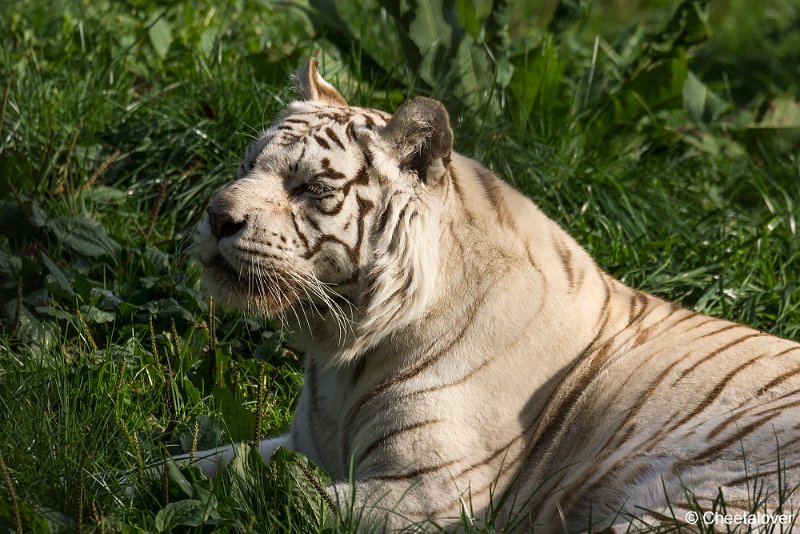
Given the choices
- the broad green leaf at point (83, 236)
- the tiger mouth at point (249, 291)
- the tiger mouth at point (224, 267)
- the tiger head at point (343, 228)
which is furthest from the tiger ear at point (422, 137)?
the broad green leaf at point (83, 236)

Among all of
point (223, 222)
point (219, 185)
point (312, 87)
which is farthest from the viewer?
point (219, 185)

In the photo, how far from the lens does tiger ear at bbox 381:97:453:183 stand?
2.92m

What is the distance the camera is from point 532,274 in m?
3.11

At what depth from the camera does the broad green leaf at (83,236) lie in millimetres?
4219

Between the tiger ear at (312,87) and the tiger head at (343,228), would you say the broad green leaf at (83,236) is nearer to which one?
the tiger ear at (312,87)

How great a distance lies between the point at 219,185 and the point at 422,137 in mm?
1950

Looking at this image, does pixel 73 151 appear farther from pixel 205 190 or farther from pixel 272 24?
pixel 272 24

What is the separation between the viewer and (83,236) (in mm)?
4258

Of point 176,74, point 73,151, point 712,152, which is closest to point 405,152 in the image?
point 73,151

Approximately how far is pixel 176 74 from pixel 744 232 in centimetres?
280

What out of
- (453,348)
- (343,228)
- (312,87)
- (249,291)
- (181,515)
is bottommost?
(181,515)

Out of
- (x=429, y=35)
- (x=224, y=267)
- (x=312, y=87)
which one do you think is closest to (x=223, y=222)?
(x=224, y=267)

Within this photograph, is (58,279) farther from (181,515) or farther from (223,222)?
(181,515)

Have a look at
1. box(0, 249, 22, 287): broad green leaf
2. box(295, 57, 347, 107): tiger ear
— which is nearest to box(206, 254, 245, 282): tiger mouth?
box(295, 57, 347, 107): tiger ear
